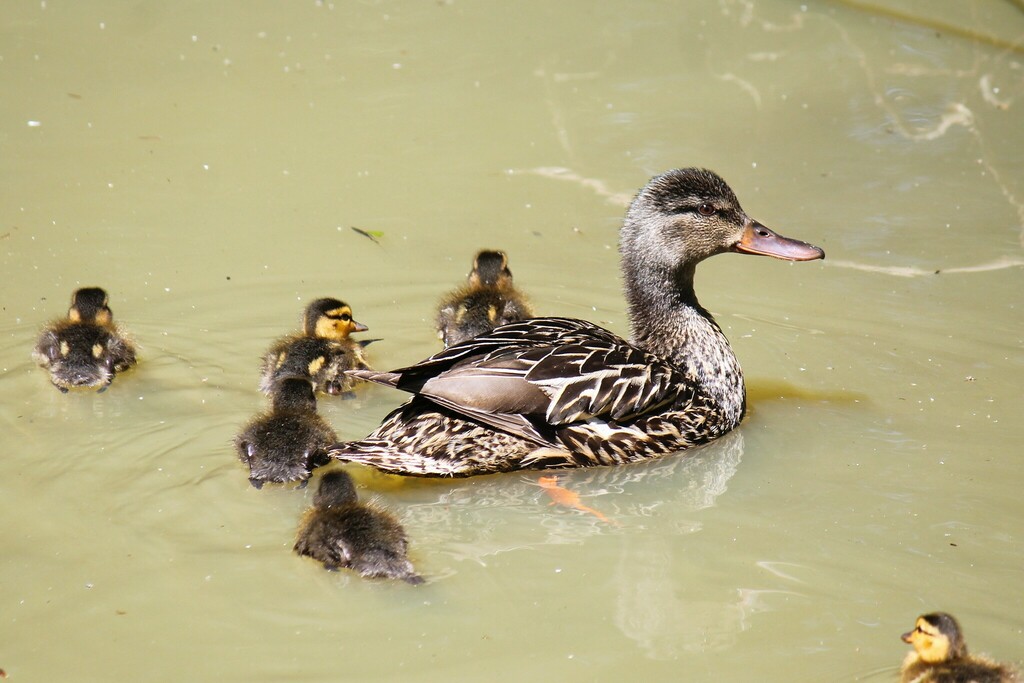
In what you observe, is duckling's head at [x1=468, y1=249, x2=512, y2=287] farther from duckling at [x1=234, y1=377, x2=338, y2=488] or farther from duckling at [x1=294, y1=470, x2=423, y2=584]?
duckling at [x1=294, y1=470, x2=423, y2=584]

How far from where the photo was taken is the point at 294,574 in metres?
4.02

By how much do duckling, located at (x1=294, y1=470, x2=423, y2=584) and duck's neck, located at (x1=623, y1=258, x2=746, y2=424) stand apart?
1.55 m

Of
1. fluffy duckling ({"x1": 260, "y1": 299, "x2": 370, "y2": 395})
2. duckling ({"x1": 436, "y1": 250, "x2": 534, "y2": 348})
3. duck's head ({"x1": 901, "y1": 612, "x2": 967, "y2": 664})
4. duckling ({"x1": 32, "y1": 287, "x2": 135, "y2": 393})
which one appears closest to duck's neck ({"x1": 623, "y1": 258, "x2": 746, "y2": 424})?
duckling ({"x1": 436, "y1": 250, "x2": 534, "y2": 348})

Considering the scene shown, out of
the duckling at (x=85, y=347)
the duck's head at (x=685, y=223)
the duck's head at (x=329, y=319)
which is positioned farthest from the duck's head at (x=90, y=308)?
the duck's head at (x=685, y=223)

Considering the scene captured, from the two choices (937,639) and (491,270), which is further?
(491,270)

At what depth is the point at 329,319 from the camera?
544 cm

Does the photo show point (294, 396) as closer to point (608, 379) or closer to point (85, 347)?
point (85, 347)

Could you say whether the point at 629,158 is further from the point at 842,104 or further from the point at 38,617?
the point at 38,617

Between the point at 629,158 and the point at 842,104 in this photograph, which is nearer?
the point at 629,158

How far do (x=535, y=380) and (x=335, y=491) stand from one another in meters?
0.86

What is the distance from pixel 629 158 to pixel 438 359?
319 centimetres

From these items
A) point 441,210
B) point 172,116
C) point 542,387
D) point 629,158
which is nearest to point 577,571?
point 542,387

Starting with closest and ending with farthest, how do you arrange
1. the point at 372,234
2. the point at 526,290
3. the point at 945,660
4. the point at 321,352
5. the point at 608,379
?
the point at 945,660 → the point at 608,379 → the point at 321,352 → the point at 526,290 → the point at 372,234

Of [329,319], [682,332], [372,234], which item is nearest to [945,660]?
[682,332]
